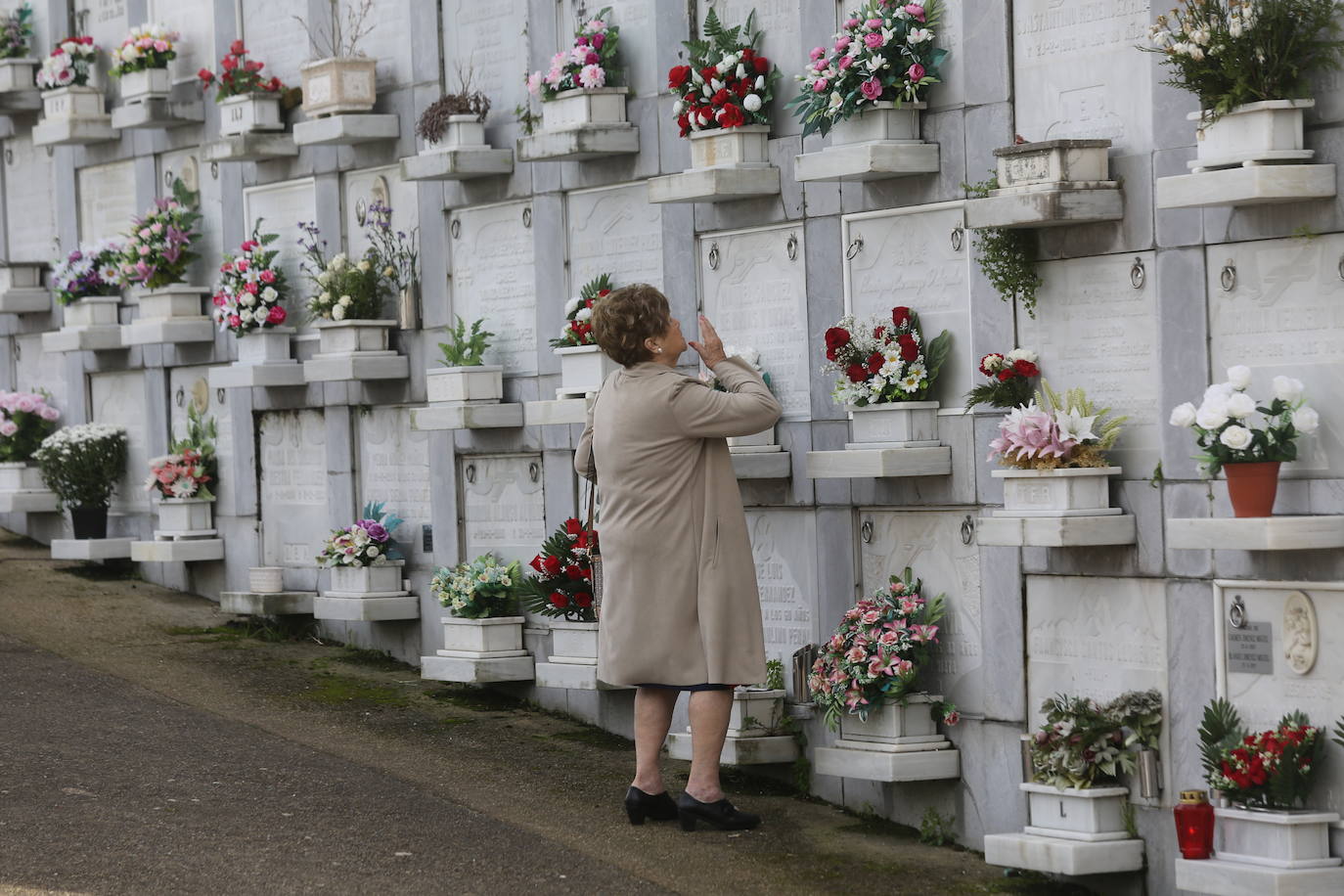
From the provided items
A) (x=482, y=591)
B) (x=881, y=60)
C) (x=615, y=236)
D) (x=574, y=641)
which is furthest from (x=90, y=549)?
(x=881, y=60)

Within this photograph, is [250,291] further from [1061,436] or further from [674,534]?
[1061,436]

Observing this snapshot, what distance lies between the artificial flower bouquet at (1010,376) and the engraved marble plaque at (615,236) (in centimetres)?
216

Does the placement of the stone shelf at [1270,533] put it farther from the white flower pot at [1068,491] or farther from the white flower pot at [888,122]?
the white flower pot at [888,122]

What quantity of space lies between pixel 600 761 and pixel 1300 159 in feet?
12.7

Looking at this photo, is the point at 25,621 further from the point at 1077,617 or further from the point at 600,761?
the point at 1077,617

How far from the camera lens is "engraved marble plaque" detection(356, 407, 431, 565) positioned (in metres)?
9.99

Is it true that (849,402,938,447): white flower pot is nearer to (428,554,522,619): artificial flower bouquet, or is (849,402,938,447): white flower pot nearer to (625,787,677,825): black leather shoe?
(625,787,677,825): black leather shoe

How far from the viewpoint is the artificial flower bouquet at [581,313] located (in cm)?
860

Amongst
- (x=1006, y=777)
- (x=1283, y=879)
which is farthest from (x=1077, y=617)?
(x=1283, y=879)

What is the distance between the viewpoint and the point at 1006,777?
22.8 feet

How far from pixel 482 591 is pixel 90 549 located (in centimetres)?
344

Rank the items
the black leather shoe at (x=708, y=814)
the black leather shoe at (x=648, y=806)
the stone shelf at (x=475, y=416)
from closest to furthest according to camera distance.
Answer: the black leather shoe at (x=708, y=814) < the black leather shoe at (x=648, y=806) < the stone shelf at (x=475, y=416)

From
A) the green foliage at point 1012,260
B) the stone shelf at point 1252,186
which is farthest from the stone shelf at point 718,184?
the stone shelf at point 1252,186

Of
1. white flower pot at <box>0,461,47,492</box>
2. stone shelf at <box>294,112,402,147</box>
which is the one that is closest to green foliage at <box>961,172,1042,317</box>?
stone shelf at <box>294,112,402,147</box>
